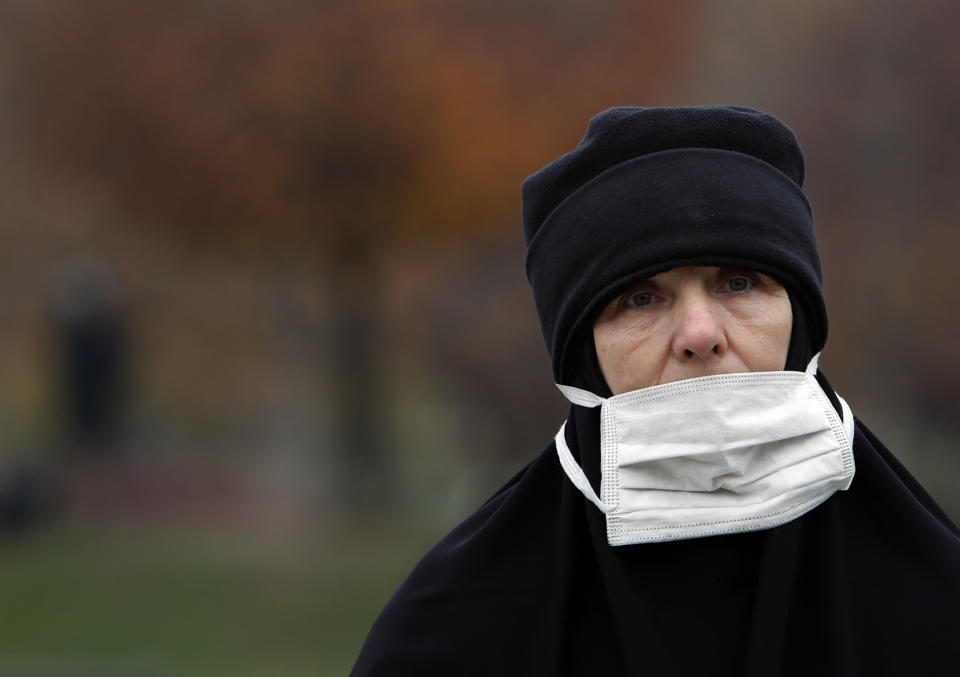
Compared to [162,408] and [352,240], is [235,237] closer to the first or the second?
[352,240]

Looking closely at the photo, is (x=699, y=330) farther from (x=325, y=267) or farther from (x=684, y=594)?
(x=325, y=267)

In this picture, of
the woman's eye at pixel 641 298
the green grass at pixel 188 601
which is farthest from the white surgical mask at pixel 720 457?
the green grass at pixel 188 601

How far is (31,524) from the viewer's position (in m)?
13.0

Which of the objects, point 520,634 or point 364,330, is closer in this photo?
point 520,634

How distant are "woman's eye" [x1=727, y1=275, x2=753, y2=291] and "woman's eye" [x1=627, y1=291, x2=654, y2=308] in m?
0.16

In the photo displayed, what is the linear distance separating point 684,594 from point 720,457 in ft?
0.96

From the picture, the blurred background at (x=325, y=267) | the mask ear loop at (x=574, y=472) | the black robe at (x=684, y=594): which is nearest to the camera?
the black robe at (x=684, y=594)

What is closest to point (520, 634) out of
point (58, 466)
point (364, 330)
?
point (364, 330)

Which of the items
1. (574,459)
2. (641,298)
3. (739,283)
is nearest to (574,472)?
(574,459)

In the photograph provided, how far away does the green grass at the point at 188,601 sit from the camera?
9523 mm

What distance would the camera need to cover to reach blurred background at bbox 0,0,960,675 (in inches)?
431

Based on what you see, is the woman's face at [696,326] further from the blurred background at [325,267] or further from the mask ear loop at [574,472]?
the blurred background at [325,267]

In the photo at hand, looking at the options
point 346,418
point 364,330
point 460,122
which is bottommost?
point 346,418

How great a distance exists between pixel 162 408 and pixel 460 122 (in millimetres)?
5502
